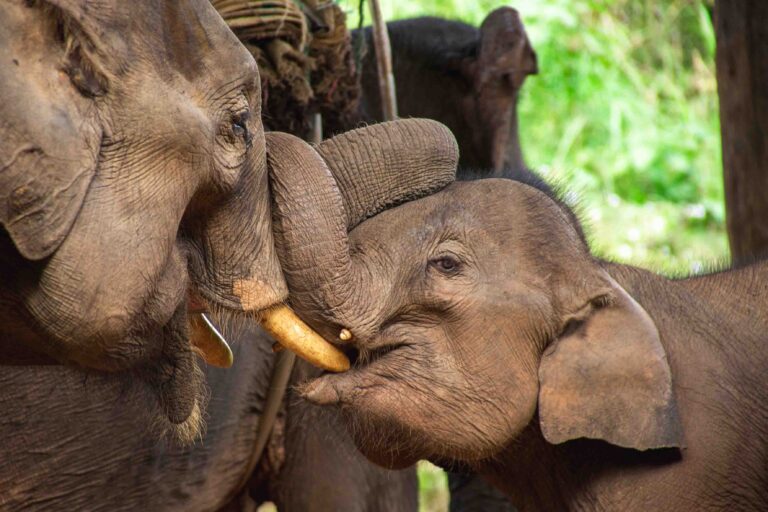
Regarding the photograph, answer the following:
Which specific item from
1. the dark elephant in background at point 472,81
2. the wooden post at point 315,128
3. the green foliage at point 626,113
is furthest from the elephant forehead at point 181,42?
the green foliage at point 626,113

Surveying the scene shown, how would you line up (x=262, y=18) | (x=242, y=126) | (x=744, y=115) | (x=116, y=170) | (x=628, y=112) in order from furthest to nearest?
1. (x=628, y=112)
2. (x=744, y=115)
3. (x=262, y=18)
4. (x=242, y=126)
5. (x=116, y=170)

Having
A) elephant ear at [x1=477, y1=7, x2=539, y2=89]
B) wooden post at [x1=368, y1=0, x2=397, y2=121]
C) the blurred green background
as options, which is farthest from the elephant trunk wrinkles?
the blurred green background

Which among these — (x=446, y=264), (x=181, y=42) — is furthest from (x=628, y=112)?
(x=181, y=42)

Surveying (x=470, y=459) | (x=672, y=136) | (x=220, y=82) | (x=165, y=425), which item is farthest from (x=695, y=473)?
(x=672, y=136)

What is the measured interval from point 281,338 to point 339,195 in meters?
0.29

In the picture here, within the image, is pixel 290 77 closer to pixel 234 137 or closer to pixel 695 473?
pixel 234 137

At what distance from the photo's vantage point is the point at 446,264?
2.66m

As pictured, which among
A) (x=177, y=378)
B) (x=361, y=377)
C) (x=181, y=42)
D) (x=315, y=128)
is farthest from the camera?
(x=315, y=128)

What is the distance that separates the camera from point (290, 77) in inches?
132

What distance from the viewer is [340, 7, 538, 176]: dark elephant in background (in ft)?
16.1

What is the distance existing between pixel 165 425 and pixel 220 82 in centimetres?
72

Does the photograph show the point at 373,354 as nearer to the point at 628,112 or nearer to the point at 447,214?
the point at 447,214

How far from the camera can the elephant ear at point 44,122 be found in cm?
190

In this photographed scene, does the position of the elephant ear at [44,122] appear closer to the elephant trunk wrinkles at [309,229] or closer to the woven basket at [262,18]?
the elephant trunk wrinkles at [309,229]
